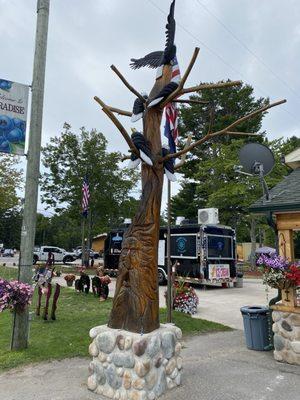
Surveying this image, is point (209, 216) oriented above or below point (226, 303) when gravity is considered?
above

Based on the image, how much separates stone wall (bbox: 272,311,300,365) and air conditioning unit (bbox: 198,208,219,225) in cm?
992

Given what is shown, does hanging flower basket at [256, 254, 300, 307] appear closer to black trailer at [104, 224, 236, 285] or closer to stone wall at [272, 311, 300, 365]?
stone wall at [272, 311, 300, 365]

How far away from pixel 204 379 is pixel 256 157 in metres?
4.03

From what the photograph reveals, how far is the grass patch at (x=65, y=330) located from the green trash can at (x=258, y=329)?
1739 millimetres

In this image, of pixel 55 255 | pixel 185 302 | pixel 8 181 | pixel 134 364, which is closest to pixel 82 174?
pixel 8 181

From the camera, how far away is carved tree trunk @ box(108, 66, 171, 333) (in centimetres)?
478

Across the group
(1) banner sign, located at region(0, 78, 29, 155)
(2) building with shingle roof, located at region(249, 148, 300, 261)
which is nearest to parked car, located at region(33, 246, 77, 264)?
(1) banner sign, located at region(0, 78, 29, 155)

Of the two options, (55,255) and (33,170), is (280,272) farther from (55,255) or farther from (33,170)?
(55,255)

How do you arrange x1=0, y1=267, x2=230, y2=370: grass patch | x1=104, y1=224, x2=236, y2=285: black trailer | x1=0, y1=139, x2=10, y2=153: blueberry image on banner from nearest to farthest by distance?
x1=0, y1=267, x2=230, y2=370: grass patch < x1=0, y1=139, x2=10, y2=153: blueberry image on banner < x1=104, y1=224, x2=236, y2=285: black trailer

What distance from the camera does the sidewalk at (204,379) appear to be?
4.57 meters

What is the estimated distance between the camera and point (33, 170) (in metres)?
6.67

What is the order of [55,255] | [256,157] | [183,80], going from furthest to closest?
1. [55,255]
2. [256,157]
3. [183,80]

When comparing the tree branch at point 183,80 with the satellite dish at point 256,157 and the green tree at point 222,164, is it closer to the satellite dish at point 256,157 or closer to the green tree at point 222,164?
the satellite dish at point 256,157

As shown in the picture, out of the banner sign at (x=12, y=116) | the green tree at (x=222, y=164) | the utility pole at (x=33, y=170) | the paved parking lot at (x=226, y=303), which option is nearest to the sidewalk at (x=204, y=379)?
the utility pole at (x=33, y=170)
